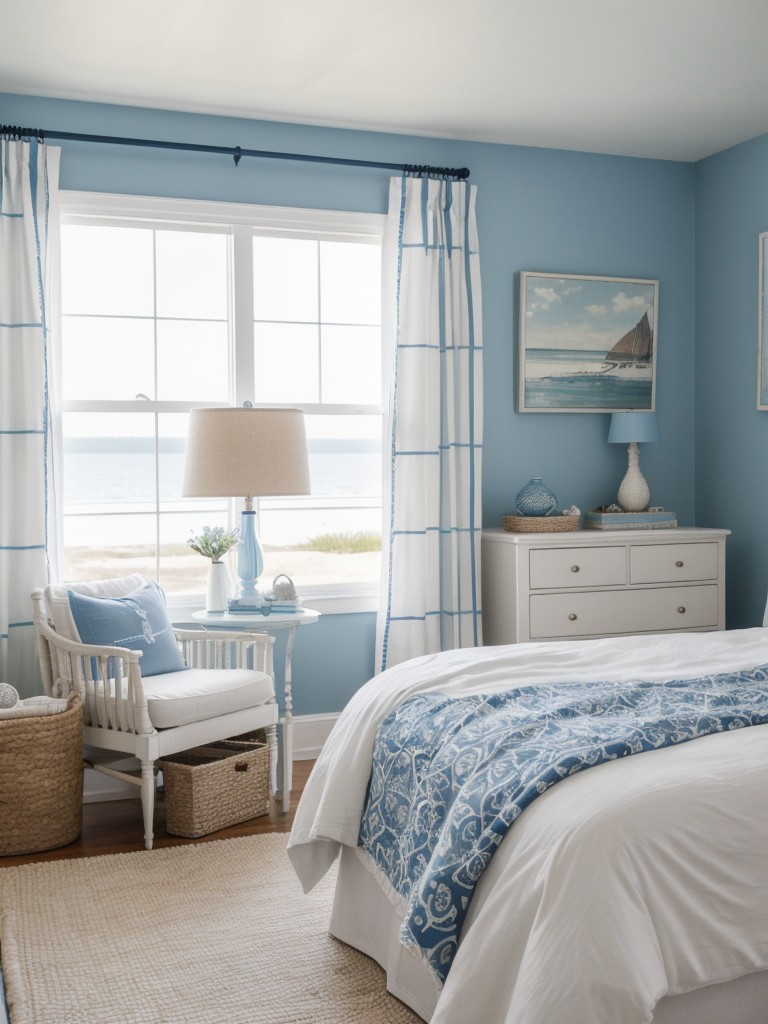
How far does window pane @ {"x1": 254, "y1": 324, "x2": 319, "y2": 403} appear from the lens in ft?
14.3

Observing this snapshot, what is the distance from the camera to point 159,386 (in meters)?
4.21

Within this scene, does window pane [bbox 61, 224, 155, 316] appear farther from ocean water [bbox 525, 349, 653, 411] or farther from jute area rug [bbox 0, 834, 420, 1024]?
jute area rug [bbox 0, 834, 420, 1024]

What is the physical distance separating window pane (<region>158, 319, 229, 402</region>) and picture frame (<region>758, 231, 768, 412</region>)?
2401 millimetres

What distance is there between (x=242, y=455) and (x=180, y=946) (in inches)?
66.7

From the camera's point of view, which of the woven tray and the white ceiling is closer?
the white ceiling

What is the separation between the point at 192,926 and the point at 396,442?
7.43 ft

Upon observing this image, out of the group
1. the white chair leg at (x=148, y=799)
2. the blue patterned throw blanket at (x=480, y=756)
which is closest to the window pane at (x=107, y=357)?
the white chair leg at (x=148, y=799)

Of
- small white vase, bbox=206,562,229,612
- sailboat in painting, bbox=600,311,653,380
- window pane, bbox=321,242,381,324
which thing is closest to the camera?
small white vase, bbox=206,562,229,612

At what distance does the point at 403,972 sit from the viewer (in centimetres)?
225

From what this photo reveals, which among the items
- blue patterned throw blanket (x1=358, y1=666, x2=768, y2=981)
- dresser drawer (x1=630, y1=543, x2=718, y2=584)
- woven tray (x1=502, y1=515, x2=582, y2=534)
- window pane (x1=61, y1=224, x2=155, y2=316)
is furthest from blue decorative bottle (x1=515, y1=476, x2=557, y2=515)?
blue patterned throw blanket (x1=358, y1=666, x2=768, y2=981)

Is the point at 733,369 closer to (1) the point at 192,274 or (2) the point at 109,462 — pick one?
(1) the point at 192,274

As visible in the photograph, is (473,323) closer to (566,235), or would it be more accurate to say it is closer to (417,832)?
(566,235)

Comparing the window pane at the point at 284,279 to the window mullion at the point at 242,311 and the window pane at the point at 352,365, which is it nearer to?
the window mullion at the point at 242,311

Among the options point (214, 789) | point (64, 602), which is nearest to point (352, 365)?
point (64, 602)
